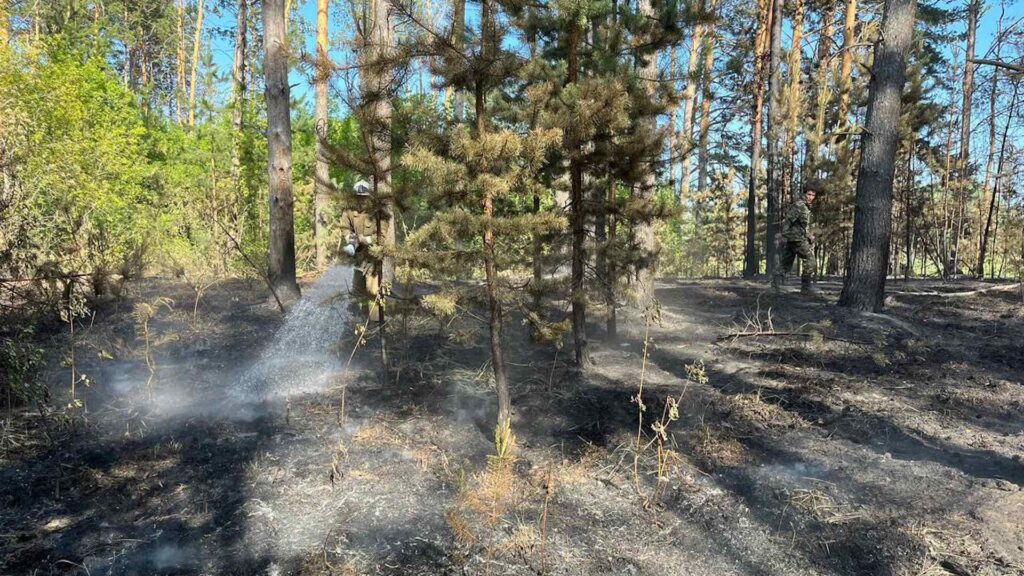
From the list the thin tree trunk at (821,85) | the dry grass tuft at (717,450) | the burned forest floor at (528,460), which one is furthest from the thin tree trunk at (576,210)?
the thin tree trunk at (821,85)

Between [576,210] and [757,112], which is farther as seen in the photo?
[757,112]

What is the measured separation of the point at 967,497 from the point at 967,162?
15.8 metres

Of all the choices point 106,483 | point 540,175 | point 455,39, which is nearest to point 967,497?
point 540,175

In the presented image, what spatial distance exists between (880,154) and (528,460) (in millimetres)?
7323

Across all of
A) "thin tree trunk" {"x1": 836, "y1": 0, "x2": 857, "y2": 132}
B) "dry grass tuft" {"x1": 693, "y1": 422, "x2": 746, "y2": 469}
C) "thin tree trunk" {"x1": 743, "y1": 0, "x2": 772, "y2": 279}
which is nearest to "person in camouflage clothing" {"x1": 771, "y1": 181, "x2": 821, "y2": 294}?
"thin tree trunk" {"x1": 743, "y1": 0, "x2": 772, "y2": 279}

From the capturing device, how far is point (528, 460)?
14.5 ft

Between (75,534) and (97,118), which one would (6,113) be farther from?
(97,118)

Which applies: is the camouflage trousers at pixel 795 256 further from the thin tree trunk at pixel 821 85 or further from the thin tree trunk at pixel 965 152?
the thin tree trunk at pixel 965 152

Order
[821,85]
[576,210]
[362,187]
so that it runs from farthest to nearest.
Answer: [821,85], [362,187], [576,210]

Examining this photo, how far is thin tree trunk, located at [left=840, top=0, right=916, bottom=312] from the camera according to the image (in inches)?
321

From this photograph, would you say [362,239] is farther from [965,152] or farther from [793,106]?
[965,152]

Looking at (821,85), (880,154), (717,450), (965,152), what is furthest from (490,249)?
(965,152)

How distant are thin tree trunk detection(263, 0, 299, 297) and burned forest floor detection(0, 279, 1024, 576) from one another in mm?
1790

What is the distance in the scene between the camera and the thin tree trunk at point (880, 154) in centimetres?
815
